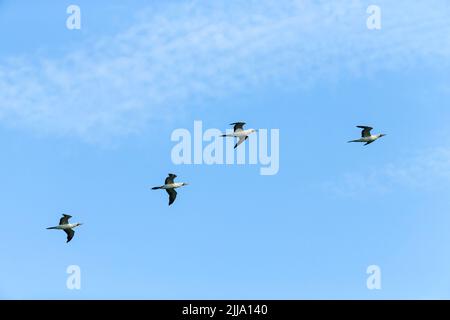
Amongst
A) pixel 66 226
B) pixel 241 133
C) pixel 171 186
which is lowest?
pixel 66 226

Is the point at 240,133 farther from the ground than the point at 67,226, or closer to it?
farther from the ground

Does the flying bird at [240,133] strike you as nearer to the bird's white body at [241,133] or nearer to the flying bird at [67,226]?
the bird's white body at [241,133]

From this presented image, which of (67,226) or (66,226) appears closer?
(66,226)

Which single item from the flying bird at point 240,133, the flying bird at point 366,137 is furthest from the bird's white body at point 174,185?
the flying bird at point 366,137

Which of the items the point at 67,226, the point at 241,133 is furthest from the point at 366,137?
the point at 67,226

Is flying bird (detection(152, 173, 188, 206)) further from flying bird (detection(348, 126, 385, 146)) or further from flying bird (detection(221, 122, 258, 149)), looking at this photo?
flying bird (detection(348, 126, 385, 146))

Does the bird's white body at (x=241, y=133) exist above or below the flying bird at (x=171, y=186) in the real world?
above

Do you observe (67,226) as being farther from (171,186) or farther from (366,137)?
(366,137)

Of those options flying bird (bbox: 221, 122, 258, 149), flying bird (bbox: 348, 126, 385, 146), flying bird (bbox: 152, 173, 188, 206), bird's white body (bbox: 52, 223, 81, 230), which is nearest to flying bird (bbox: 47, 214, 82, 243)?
bird's white body (bbox: 52, 223, 81, 230)
